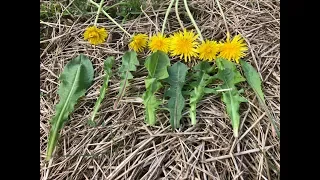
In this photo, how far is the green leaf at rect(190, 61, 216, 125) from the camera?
3.84ft

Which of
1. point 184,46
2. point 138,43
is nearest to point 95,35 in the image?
point 138,43

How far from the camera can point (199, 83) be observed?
120 centimetres

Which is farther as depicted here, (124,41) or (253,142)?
(124,41)

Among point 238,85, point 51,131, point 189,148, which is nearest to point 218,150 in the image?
point 189,148

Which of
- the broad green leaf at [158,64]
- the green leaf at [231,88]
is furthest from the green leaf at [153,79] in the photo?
the green leaf at [231,88]

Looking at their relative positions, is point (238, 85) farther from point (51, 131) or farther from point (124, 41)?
point (51, 131)

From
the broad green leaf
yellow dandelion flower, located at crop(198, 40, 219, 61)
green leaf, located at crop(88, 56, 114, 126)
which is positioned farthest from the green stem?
yellow dandelion flower, located at crop(198, 40, 219, 61)

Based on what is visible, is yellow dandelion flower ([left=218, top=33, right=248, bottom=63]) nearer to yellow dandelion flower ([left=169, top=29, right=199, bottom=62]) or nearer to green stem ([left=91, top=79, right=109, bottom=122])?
yellow dandelion flower ([left=169, top=29, right=199, bottom=62])

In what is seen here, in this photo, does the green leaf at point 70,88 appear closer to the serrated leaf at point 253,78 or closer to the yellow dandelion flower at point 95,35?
the yellow dandelion flower at point 95,35

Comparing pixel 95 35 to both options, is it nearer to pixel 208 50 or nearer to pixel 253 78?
pixel 208 50

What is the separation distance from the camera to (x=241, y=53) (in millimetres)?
1233

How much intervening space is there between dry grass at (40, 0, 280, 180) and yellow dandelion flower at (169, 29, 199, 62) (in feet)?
0.16

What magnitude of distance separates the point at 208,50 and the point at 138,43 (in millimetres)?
175
